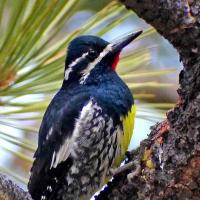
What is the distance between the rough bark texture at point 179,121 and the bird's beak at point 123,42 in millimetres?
831

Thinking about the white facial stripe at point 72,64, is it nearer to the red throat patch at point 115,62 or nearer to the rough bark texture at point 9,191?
the red throat patch at point 115,62

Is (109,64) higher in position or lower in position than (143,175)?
lower

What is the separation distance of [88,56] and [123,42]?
271mm

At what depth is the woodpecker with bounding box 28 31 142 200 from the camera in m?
2.34

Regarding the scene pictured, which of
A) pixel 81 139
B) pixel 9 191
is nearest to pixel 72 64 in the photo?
pixel 81 139

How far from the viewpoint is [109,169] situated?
228 cm

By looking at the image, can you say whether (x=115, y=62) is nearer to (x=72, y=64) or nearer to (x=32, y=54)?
(x=72, y=64)

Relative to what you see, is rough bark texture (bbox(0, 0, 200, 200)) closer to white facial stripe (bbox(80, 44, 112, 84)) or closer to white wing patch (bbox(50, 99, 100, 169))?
white wing patch (bbox(50, 99, 100, 169))

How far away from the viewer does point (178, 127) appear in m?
1.52

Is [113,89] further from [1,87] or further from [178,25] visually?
[178,25]

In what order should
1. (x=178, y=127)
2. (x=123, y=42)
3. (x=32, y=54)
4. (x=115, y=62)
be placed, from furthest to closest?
1. (x=115, y=62)
2. (x=123, y=42)
3. (x=32, y=54)
4. (x=178, y=127)

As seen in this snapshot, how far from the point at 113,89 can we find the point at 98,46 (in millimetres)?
240

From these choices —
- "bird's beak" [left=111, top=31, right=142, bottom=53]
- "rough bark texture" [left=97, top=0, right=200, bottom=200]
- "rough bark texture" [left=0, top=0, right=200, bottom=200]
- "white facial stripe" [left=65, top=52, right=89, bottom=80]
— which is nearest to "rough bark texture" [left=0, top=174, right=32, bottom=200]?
"rough bark texture" [left=0, top=0, right=200, bottom=200]

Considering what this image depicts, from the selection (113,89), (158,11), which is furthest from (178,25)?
(113,89)
